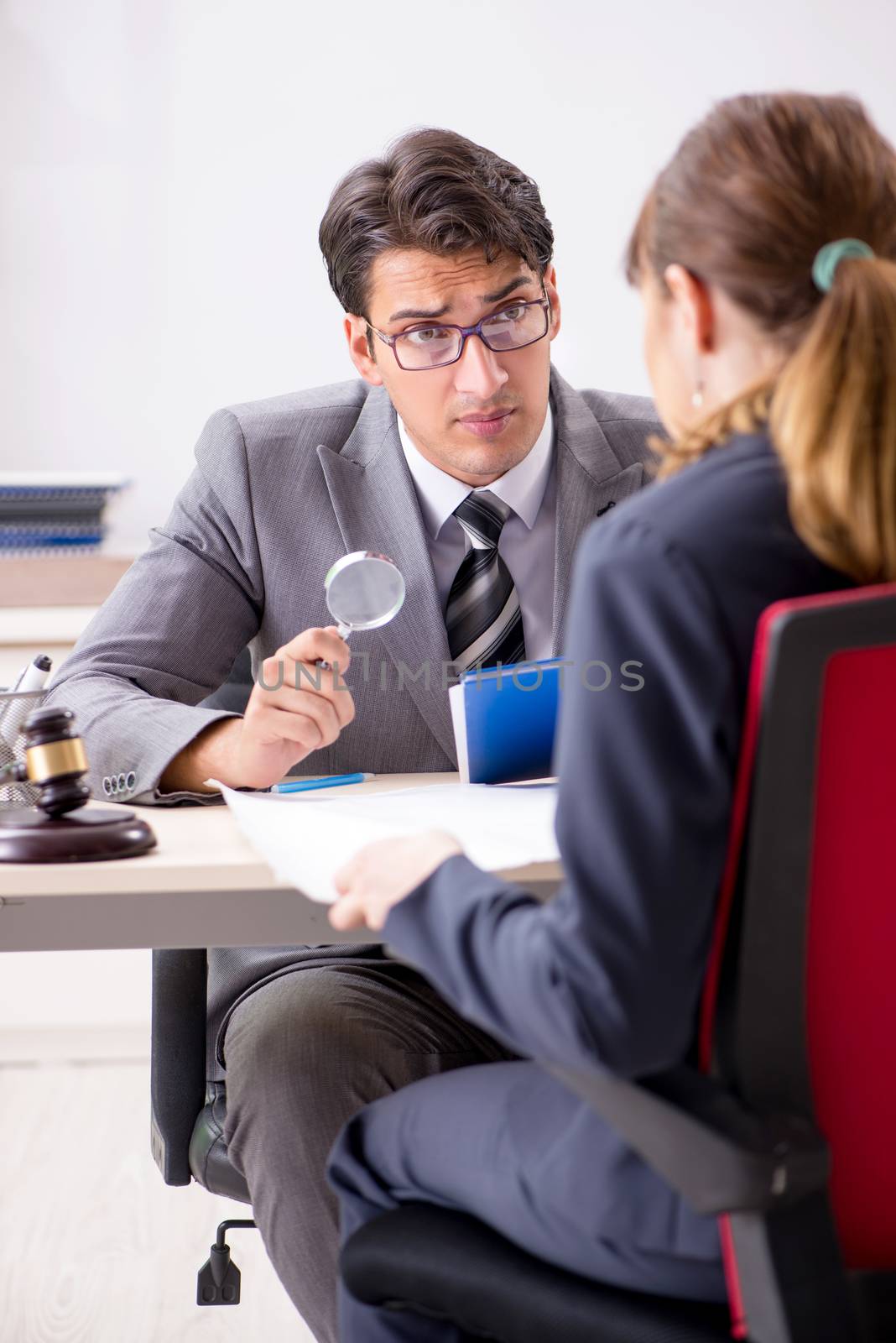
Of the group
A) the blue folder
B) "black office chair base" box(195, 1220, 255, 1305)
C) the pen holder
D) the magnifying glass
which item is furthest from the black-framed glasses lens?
"black office chair base" box(195, 1220, 255, 1305)

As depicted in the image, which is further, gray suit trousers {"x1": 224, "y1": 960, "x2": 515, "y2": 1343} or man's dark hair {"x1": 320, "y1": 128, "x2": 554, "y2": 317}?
man's dark hair {"x1": 320, "y1": 128, "x2": 554, "y2": 317}

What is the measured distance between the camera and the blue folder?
55.7 inches

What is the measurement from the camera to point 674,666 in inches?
30.3

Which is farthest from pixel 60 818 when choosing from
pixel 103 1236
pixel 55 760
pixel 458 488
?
pixel 103 1236

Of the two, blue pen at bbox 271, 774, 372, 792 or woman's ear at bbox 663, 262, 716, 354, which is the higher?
woman's ear at bbox 663, 262, 716, 354

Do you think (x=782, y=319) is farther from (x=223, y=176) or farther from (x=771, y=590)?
(x=223, y=176)

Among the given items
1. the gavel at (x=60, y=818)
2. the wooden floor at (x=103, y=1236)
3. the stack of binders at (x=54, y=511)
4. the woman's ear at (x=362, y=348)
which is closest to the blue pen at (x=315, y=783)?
the gavel at (x=60, y=818)

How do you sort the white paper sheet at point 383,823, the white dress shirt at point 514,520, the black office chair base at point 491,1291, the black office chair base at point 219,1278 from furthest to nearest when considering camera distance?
the white dress shirt at point 514,520 → the black office chair base at point 219,1278 → the white paper sheet at point 383,823 → the black office chair base at point 491,1291

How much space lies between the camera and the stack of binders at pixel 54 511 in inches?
108

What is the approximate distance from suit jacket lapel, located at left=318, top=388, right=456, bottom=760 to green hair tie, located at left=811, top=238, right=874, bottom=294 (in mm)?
969

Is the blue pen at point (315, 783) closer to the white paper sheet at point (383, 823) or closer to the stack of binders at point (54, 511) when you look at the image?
the white paper sheet at point (383, 823)

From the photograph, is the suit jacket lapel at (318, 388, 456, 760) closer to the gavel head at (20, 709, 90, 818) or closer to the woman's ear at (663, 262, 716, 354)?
the gavel head at (20, 709, 90, 818)

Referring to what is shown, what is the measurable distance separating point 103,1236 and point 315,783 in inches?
48.0

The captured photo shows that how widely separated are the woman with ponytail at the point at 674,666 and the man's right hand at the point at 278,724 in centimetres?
51
